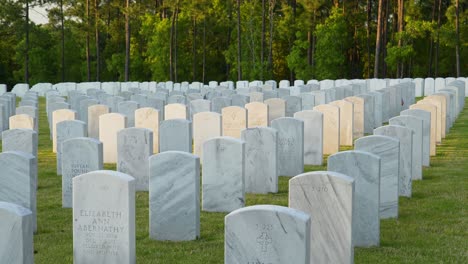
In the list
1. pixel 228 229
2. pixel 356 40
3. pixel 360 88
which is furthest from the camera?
pixel 356 40

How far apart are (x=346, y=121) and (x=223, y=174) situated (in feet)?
31.6

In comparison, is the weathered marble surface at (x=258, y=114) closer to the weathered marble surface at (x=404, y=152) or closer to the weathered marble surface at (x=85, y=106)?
the weathered marble surface at (x=85, y=106)

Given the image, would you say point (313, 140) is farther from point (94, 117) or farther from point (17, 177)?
point (17, 177)

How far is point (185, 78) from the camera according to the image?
70.4 meters

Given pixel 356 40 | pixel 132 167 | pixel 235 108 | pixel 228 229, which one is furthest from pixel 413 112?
pixel 356 40

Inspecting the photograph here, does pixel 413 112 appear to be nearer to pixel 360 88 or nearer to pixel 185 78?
pixel 360 88

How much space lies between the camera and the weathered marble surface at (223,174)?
39.7ft

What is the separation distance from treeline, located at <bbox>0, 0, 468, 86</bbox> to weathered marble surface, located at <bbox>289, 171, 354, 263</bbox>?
50.8 m

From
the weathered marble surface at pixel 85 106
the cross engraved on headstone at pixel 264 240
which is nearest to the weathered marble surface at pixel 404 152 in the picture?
the cross engraved on headstone at pixel 264 240

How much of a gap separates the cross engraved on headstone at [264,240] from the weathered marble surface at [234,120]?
1167cm

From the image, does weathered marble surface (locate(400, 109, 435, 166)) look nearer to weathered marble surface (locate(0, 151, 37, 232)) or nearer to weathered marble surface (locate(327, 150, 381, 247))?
weathered marble surface (locate(327, 150, 381, 247))

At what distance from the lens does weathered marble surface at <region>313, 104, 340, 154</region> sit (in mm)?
19344

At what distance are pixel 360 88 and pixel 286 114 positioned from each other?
9.39 meters

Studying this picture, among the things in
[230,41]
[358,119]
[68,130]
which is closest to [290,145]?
[68,130]
